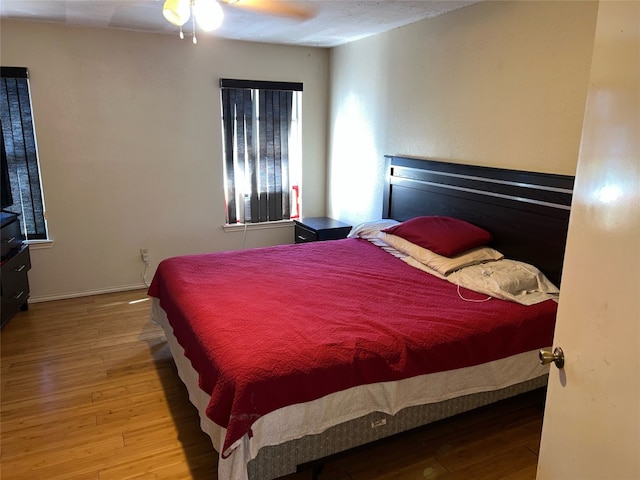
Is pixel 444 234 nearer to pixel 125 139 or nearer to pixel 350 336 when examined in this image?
pixel 350 336

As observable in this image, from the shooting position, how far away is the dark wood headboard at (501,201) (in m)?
2.60

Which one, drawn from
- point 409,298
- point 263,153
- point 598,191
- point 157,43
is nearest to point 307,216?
point 263,153

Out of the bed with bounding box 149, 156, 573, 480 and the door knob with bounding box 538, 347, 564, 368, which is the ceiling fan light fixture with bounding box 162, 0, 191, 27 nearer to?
the bed with bounding box 149, 156, 573, 480

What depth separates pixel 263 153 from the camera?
4566 millimetres

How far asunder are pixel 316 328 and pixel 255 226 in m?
2.75

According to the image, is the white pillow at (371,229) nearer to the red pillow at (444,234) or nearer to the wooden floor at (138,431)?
the red pillow at (444,234)

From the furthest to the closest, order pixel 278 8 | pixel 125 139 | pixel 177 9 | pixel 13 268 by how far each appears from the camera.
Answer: pixel 125 139 → pixel 13 268 → pixel 278 8 → pixel 177 9

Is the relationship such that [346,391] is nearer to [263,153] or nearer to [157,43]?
[263,153]

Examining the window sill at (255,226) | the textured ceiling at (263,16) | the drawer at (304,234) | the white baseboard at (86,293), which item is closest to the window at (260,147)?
the window sill at (255,226)

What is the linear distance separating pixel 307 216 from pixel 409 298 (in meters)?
2.64

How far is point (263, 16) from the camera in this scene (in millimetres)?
3324

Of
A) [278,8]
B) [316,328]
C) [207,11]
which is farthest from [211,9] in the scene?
[316,328]

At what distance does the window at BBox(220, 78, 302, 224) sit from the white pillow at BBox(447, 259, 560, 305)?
2411 mm

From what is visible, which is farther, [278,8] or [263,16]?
[263,16]
